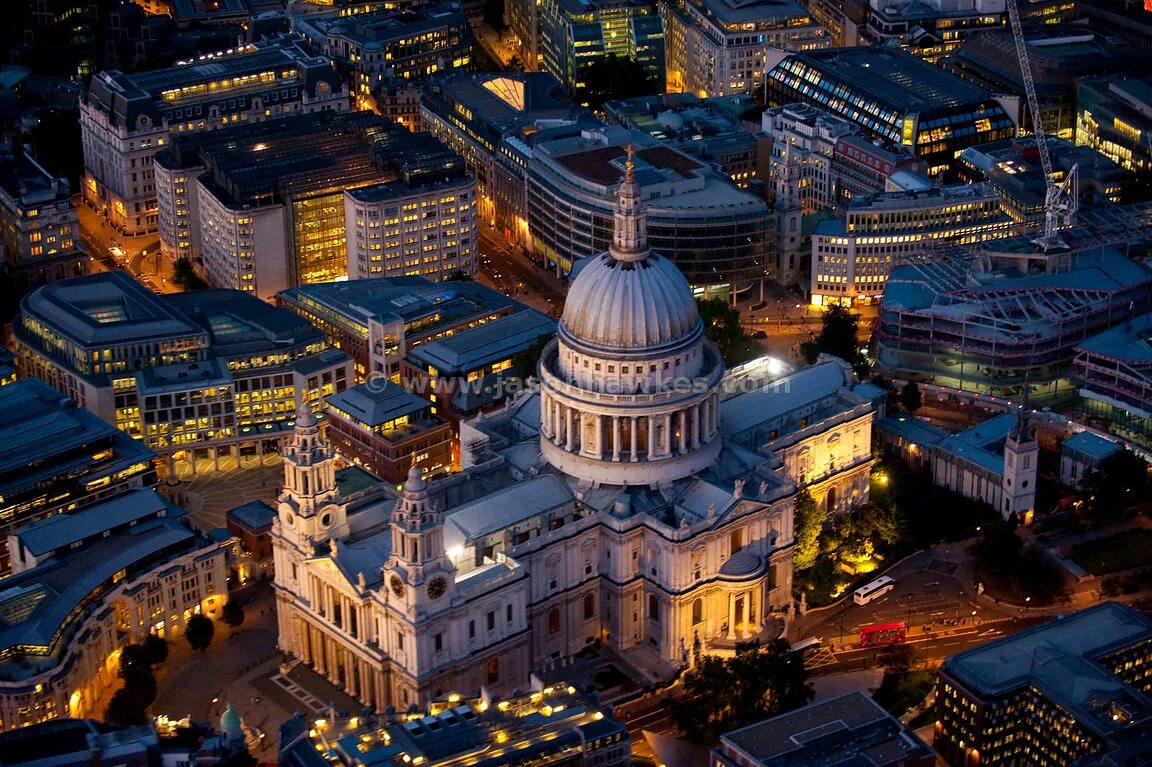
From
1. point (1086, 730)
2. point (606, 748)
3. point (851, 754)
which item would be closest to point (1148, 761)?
point (1086, 730)

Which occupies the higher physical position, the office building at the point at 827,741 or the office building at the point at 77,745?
the office building at the point at 77,745

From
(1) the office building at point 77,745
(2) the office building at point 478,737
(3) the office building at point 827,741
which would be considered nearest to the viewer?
(2) the office building at point 478,737

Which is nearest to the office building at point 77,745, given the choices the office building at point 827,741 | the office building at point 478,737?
the office building at point 478,737

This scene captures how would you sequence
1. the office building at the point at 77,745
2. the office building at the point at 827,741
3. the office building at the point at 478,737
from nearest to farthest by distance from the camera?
1. the office building at the point at 478,737
2. the office building at the point at 77,745
3. the office building at the point at 827,741

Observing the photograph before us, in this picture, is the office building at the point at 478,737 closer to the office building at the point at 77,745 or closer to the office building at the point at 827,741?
the office building at the point at 827,741

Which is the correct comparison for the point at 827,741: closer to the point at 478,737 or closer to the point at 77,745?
the point at 478,737
